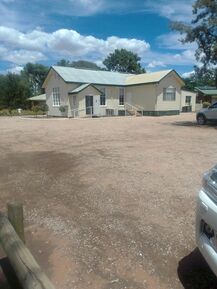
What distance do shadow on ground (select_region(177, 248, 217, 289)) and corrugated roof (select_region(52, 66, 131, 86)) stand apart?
28.4 m

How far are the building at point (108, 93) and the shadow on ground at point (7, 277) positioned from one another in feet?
90.9

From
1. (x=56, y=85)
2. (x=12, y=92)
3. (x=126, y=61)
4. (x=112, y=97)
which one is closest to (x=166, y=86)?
(x=112, y=97)

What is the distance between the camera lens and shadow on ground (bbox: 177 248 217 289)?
10.2 feet

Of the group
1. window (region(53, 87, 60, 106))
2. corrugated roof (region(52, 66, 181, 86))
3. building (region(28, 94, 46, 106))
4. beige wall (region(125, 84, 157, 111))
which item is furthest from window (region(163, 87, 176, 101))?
building (region(28, 94, 46, 106))

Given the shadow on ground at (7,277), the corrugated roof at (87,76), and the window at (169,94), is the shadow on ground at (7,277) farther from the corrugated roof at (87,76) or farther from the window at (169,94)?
the window at (169,94)

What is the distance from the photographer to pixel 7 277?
8.66 ft

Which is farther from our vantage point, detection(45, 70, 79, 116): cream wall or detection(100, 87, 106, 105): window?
detection(100, 87, 106, 105): window

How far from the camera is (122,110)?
33.5 m

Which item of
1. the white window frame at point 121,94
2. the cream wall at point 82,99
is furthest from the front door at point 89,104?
the white window frame at point 121,94

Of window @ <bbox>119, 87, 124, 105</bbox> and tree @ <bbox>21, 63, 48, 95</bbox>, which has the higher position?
tree @ <bbox>21, 63, 48, 95</bbox>

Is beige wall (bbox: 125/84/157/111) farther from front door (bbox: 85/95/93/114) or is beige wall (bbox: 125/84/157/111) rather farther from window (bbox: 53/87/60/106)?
window (bbox: 53/87/60/106)

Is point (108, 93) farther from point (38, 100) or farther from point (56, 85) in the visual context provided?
point (38, 100)

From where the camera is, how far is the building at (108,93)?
30766 mm

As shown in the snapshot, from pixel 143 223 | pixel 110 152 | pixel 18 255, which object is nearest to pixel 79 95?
pixel 110 152
